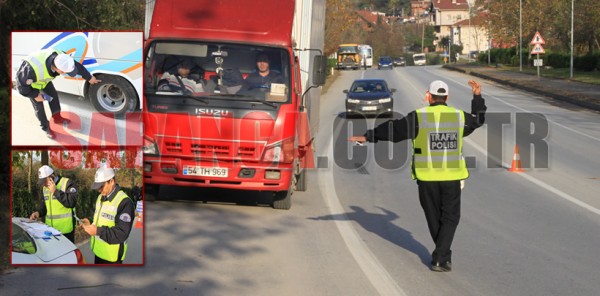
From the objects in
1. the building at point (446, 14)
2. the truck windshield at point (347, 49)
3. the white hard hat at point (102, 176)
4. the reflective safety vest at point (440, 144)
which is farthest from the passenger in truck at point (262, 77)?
the building at point (446, 14)

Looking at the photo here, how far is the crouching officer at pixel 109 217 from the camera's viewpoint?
22.5ft

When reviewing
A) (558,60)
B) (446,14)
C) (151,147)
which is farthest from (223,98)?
(446,14)

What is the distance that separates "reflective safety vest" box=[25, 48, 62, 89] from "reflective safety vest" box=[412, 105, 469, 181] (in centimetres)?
379

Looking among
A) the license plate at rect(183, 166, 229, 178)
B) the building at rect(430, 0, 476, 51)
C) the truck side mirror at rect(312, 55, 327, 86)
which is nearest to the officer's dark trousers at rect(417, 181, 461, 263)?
the license plate at rect(183, 166, 229, 178)

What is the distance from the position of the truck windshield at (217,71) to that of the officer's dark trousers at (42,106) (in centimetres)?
361

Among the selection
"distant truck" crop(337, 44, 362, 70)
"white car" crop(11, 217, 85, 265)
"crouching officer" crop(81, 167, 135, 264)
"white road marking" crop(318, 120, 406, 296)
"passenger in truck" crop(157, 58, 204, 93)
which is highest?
"distant truck" crop(337, 44, 362, 70)

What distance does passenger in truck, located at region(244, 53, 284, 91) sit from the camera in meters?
12.1

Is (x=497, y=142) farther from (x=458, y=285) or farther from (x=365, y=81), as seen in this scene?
(x=458, y=285)

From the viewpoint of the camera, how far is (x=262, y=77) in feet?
39.7

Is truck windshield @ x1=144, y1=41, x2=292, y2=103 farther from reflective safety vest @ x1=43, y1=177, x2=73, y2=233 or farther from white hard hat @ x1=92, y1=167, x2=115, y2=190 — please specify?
reflective safety vest @ x1=43, y1=177, x2=73, y2=233

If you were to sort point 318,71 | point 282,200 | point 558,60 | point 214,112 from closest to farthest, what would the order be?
1. point 214,112
2. point 282,200
3. point 318,71
4. point 558,60

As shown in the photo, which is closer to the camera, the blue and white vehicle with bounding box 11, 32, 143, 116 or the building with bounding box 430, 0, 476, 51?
the blue and white vehicle with bounding box 11, 32, 143, 116

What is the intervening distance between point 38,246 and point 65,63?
191cm

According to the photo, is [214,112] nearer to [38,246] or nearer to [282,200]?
[282,200]
